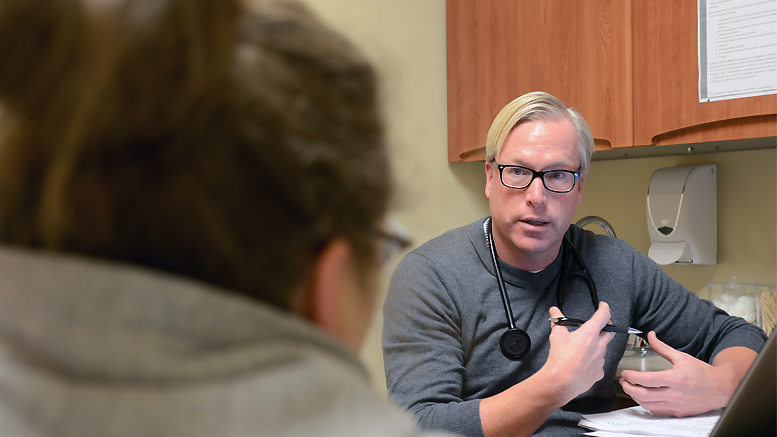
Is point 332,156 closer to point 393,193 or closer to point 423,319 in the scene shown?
point 393,193

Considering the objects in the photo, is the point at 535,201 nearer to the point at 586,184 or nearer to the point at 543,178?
the point at 543,178

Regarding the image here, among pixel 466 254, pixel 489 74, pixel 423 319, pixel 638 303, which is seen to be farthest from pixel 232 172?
pixel 489 74

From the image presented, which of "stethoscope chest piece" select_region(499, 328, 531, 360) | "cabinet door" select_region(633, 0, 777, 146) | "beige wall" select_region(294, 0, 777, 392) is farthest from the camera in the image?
"beige wall" select_region(294, 0, 777, 392)

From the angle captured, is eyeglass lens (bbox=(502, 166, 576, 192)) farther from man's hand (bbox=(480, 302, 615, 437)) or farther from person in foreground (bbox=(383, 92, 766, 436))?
man's hand (bbox=(480, 302, 615, 437))

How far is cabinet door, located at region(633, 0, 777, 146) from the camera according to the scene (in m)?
1.66

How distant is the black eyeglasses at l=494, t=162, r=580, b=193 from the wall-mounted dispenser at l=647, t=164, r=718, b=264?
684mm

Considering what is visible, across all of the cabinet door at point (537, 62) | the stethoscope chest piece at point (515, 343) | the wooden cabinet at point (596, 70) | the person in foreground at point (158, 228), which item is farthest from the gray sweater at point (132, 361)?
the cabinet door at point (537, 62)

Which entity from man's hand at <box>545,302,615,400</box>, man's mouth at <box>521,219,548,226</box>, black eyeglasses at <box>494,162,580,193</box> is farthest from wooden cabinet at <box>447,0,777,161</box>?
→ man's hand at <box>545,302,615,400</box>

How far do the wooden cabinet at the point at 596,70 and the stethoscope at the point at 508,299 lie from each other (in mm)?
567

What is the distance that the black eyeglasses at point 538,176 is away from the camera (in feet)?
4.80

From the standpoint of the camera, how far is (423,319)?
4.27 ft

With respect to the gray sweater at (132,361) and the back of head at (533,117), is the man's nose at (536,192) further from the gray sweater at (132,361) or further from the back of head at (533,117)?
the gray sweater at (132,361)

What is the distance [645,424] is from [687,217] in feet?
3.31

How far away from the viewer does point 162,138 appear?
0.31 metres
